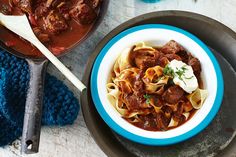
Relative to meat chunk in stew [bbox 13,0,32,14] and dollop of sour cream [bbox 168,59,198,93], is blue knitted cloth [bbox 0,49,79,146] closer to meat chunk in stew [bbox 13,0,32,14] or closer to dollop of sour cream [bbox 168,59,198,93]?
meat chunk in stew [bbox 13,0,32,14]

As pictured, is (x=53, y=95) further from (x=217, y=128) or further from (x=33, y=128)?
(x=217, y=128)

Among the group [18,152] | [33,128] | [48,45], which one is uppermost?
[48,45]

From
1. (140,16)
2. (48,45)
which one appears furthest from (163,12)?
(48,45)

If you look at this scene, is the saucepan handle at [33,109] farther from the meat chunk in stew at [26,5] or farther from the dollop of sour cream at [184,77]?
the dollop of sour cream at [184,77]

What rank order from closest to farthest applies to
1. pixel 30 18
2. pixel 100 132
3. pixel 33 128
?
1. pixel 33 128
2. pixel 100 132
3. pixel 30 18

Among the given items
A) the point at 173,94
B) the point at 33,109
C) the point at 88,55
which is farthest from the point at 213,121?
the point at 33,109

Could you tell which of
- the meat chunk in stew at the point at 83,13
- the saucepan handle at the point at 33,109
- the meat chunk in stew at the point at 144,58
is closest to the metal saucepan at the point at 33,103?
the saucepan handle at the point at 33,109

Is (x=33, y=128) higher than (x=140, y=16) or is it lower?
lower
